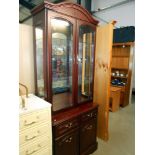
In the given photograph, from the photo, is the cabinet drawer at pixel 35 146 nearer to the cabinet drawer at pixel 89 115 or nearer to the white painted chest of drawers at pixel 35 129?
the white painted chest of drawers at pixel 35 129

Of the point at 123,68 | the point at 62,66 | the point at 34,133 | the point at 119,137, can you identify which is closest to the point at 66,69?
the point at 62,66

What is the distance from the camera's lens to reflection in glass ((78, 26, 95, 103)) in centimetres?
220

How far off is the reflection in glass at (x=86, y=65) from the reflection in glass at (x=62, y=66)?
21 centimetres

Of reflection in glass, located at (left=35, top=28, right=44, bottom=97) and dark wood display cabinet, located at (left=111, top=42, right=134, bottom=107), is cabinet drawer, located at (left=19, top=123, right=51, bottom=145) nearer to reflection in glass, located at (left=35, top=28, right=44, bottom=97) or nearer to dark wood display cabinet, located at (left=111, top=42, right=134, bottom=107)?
reflection in glass, located at (left=35, top=28, right=44, bottom=97)

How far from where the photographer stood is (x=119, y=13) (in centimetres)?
458

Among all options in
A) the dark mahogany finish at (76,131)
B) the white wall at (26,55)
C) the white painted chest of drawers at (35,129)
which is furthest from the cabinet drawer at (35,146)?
the white wall at (26,55)

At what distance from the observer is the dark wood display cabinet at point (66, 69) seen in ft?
5.48

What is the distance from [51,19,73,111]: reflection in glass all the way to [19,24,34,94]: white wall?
33cm

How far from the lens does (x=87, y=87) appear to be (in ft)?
7.87

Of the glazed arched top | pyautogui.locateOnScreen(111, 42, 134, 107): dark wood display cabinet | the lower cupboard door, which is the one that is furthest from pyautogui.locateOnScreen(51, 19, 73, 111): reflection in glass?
pyautogui.locateOnScreen(111, 42, 134, 107): dark wood display cabinet

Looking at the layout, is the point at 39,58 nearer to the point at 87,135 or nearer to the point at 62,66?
the point at 62,66

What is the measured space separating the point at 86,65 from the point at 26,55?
3.01 feet

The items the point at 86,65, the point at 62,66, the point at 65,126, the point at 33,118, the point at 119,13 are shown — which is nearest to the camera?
the point at 33,118
